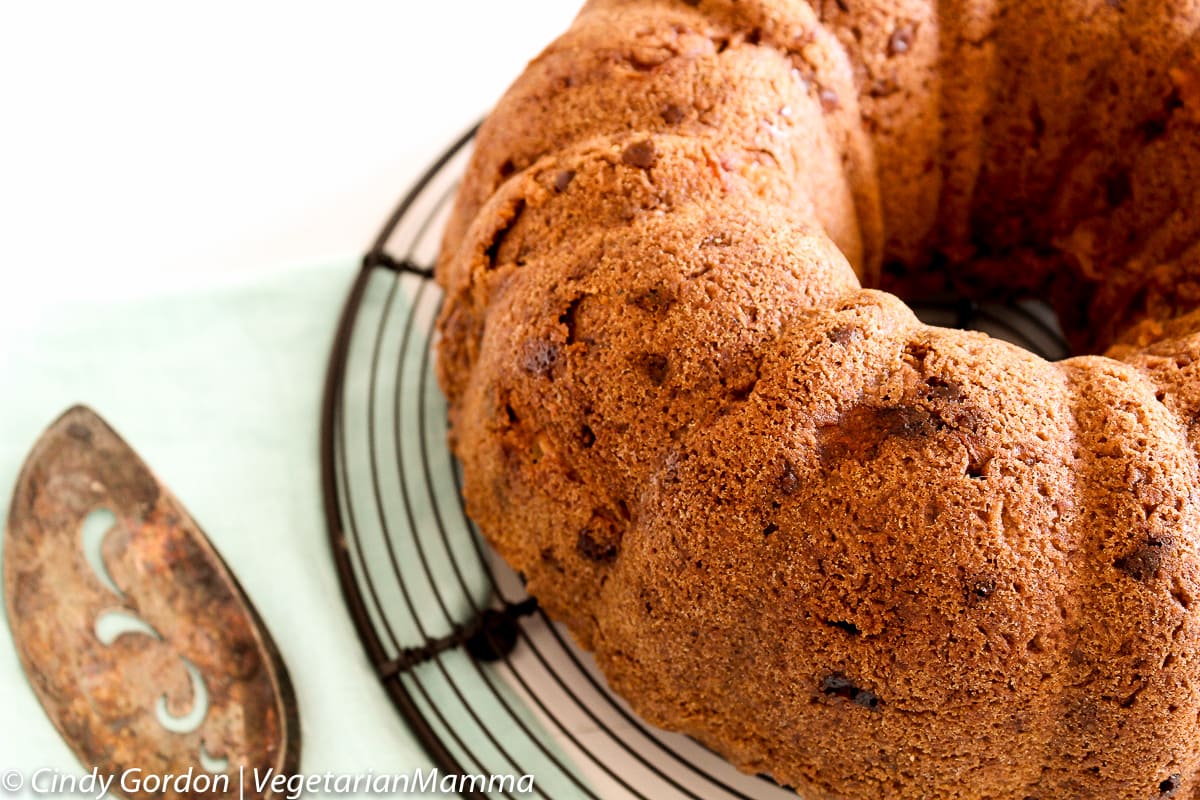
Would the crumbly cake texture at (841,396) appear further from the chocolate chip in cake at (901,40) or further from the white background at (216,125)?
the white background at (216,125)

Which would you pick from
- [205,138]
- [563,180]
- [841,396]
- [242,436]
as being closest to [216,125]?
[205,138]

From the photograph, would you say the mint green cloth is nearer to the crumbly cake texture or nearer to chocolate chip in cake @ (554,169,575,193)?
the crumbly cake texture

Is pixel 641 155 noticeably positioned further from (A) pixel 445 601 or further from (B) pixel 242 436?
(B) pixel 242 436

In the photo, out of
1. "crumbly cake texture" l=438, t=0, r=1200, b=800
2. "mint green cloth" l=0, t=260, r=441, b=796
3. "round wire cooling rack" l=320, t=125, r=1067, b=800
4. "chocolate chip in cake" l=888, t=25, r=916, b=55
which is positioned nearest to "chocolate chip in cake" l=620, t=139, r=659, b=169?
"crumbly cake texture" l=438, t=0, r=1200, b=800

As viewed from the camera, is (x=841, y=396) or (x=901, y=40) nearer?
(x=841, y=396)

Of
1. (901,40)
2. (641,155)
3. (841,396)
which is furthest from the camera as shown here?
(901,40)
